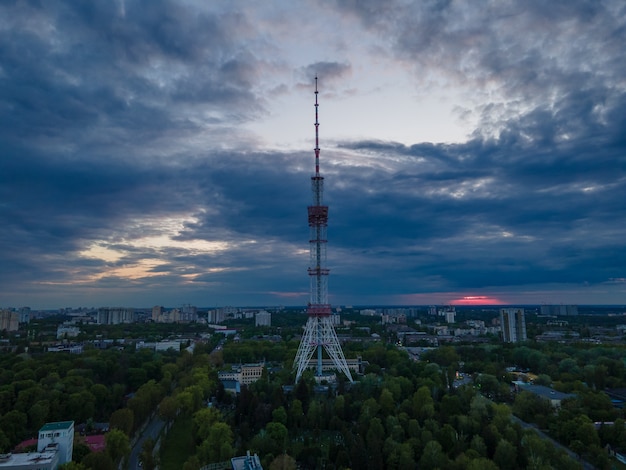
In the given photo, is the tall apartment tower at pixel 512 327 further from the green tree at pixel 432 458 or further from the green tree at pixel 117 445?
the green tree at pixel 117 445

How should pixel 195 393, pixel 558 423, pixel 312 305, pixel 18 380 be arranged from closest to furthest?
pixel 558 423 → pixel 195 393 → pixel 18 380 → pixel 312 305

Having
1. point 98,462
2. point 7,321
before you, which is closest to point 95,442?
point 98,462

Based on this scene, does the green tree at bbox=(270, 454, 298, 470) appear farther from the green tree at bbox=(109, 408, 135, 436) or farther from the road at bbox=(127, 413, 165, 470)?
the green tree at bbox=(109, 408, 135, 436)

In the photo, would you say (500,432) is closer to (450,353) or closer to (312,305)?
(312,305)

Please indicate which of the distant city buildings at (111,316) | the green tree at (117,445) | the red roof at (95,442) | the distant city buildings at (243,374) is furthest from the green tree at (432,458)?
the distant city buildings at (111,316)

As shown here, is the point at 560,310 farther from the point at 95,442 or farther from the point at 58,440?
the point at 58,440

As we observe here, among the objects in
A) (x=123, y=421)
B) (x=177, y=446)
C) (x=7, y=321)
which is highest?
(x=7, y=321)

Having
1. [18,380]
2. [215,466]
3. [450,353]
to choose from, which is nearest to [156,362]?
[18,380]

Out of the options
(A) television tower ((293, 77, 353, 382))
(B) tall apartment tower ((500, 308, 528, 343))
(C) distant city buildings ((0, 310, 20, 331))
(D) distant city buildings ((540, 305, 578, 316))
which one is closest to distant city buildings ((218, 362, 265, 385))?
(A) television tower ((293, 77, 353, 382))
